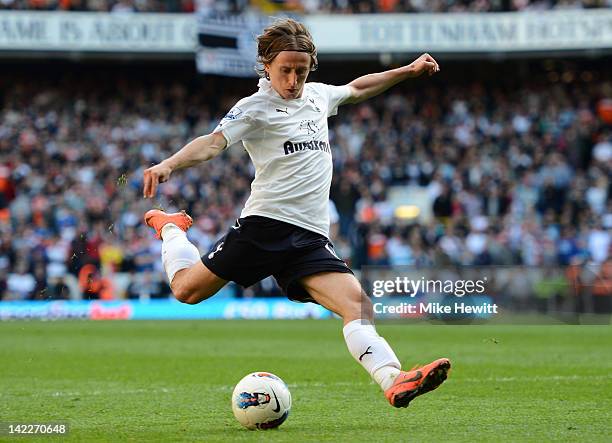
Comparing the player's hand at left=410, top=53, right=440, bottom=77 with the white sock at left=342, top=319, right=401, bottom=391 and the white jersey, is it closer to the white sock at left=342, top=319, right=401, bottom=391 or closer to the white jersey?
the white jersey

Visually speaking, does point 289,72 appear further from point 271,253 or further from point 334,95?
point 271,253

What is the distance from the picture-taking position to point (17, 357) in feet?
42.3

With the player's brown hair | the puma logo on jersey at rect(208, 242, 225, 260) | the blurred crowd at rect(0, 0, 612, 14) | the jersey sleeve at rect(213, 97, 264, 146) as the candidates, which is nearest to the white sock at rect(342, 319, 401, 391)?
the puma logo on jersey at rect(208, 242, 225, 260)

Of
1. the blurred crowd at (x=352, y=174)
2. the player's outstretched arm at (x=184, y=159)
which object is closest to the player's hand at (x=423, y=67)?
the player's outstretched arm at (x=184, y=159)

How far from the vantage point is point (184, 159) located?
602cm

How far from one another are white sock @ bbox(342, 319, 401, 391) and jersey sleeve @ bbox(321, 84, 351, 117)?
1388 millimetres

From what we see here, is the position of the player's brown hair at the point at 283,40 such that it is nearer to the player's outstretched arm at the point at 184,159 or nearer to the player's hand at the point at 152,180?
the player's outstretched arm at the point at 184,159

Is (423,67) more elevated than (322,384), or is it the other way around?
(423,67)

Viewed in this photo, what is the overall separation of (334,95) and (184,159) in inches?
53.6

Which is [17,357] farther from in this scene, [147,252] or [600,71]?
[600,71]

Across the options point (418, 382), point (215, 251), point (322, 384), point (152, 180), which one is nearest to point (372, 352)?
point (418, 382)

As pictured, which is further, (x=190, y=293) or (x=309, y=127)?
(x=190, y=293)

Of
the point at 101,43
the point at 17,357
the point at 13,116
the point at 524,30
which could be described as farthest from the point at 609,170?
the point at 17,357

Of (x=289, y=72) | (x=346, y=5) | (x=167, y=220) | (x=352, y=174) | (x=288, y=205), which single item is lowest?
(x=352, y=174)
